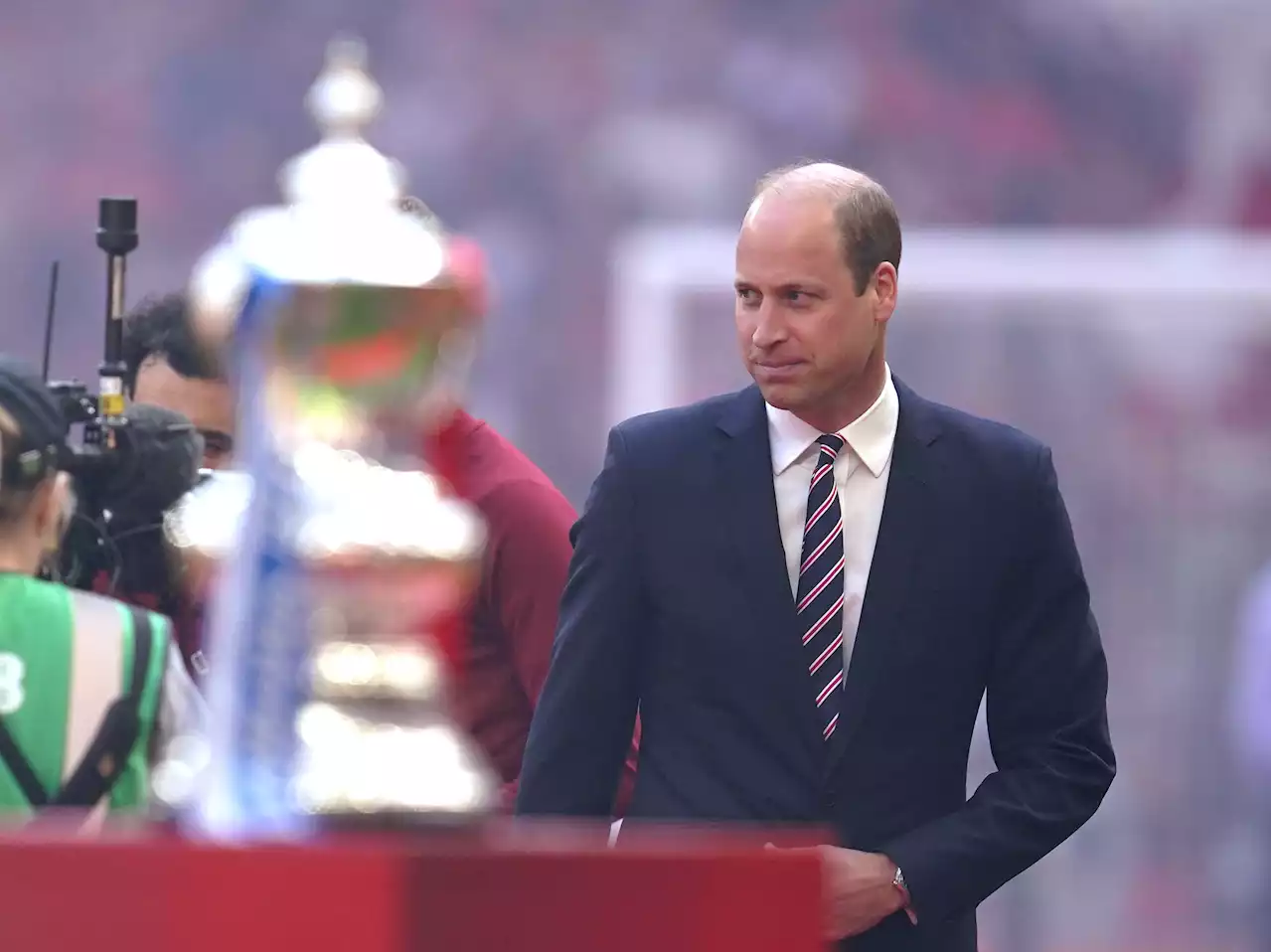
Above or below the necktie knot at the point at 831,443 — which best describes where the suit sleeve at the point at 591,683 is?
below

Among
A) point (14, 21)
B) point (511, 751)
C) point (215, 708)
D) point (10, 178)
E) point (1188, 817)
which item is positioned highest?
point (14, 21)

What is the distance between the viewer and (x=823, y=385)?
90.4 inches

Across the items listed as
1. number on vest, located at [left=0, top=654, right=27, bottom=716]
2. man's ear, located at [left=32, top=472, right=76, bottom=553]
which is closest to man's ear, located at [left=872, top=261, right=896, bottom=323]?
man's ear, located at [left=32, top=472, right=76, bottom=553]

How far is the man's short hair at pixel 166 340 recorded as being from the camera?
3.02m

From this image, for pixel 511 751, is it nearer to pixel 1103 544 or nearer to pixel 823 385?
pixel 823 385

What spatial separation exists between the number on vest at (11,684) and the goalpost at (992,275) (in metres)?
5.26

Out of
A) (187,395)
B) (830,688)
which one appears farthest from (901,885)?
(187,395)

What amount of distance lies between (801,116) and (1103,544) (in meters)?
2.20

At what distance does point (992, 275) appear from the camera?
707 centimetres

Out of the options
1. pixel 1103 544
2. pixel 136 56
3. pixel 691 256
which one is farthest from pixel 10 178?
pixel 1103 544

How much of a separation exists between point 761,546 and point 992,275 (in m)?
4.88

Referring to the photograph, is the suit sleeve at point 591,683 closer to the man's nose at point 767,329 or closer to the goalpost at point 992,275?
the man's nose at point 767,329

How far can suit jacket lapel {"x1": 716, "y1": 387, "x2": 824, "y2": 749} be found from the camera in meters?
2.28

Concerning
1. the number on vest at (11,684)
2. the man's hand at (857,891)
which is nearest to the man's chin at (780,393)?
the man's hand at (857,891)
